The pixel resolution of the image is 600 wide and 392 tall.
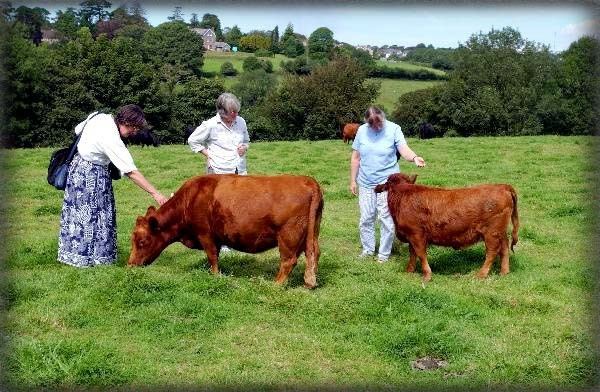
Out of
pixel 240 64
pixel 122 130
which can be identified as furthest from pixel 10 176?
pixel 240 64

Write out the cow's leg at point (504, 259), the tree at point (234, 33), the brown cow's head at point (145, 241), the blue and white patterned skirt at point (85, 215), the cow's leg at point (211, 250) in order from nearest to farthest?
the blue and white patterned skirt at point (85, 215) < the cow's leg at point (211, 250) < the brown cow's head at point (145, 241) < the cow's leg at point (504, 259) < the tree at point (234, 33)

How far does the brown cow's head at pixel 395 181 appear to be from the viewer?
9.29 m

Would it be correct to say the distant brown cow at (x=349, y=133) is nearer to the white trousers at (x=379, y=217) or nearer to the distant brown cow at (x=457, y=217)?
the white trousers at (x=379, y=217)

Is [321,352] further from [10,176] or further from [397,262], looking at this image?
[10,176]

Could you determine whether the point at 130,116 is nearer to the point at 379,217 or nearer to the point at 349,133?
the point at 379,217

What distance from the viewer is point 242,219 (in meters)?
8.26

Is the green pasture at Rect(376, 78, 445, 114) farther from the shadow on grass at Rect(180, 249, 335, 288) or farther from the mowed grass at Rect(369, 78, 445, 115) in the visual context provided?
the shadow on grass at Rect(180, 249, 335, 288)

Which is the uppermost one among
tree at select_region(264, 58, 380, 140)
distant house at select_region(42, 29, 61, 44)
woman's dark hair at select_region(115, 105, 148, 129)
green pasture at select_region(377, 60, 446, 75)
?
distant house at select_region(42, 29, 61, 44)

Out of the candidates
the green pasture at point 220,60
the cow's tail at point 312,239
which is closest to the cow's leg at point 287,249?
the cow's tail at point 312,239

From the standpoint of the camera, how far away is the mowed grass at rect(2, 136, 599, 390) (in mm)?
5965

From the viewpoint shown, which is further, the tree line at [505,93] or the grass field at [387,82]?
the grass field at [387,82]

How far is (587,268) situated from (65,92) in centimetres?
4548

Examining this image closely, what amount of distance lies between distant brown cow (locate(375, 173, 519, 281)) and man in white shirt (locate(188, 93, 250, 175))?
249 cm

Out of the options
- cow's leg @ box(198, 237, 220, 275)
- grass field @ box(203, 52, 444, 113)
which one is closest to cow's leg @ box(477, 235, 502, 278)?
cow's leg @ box(198, 237, 220, 275)
